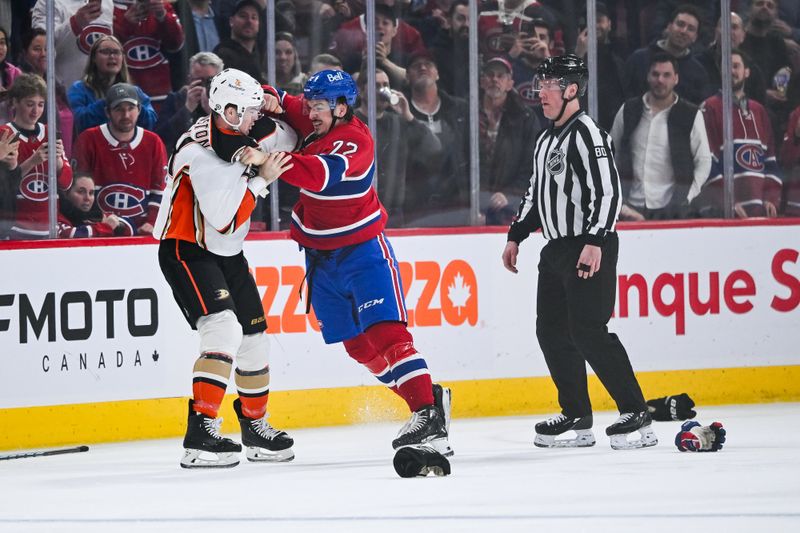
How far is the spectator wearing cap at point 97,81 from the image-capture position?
6184 mm

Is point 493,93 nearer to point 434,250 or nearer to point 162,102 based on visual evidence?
point 434,250

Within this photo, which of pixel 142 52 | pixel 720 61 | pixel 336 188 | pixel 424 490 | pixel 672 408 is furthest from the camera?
pixel 720 61

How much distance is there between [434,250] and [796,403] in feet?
5.74

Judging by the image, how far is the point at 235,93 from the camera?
16.0ft

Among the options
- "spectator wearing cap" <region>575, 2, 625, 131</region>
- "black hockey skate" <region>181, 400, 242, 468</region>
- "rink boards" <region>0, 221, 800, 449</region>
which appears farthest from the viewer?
"spectator wearing cap" <region>575, 2, 625, 131</region>

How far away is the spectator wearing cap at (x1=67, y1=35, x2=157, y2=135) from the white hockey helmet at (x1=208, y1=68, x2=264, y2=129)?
143cm

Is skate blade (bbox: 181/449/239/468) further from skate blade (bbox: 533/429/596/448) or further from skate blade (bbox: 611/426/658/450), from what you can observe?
skate blade (bbox: 611/426/658/450)

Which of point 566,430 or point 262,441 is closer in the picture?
point 262,441

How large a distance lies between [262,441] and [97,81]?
5.96ft

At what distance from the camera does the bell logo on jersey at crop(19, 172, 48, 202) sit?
607 cm

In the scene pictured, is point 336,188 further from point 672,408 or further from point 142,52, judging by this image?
point 672,408

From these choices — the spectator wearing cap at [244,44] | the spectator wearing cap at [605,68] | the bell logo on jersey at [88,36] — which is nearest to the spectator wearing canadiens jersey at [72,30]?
the bell logo on jersey at [88,36]

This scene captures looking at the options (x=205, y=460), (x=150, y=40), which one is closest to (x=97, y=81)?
(x=150, y=40)

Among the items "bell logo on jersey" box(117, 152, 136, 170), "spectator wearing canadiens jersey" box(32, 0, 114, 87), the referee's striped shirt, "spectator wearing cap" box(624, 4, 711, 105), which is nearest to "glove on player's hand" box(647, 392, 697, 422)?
the referee's striped shirt
